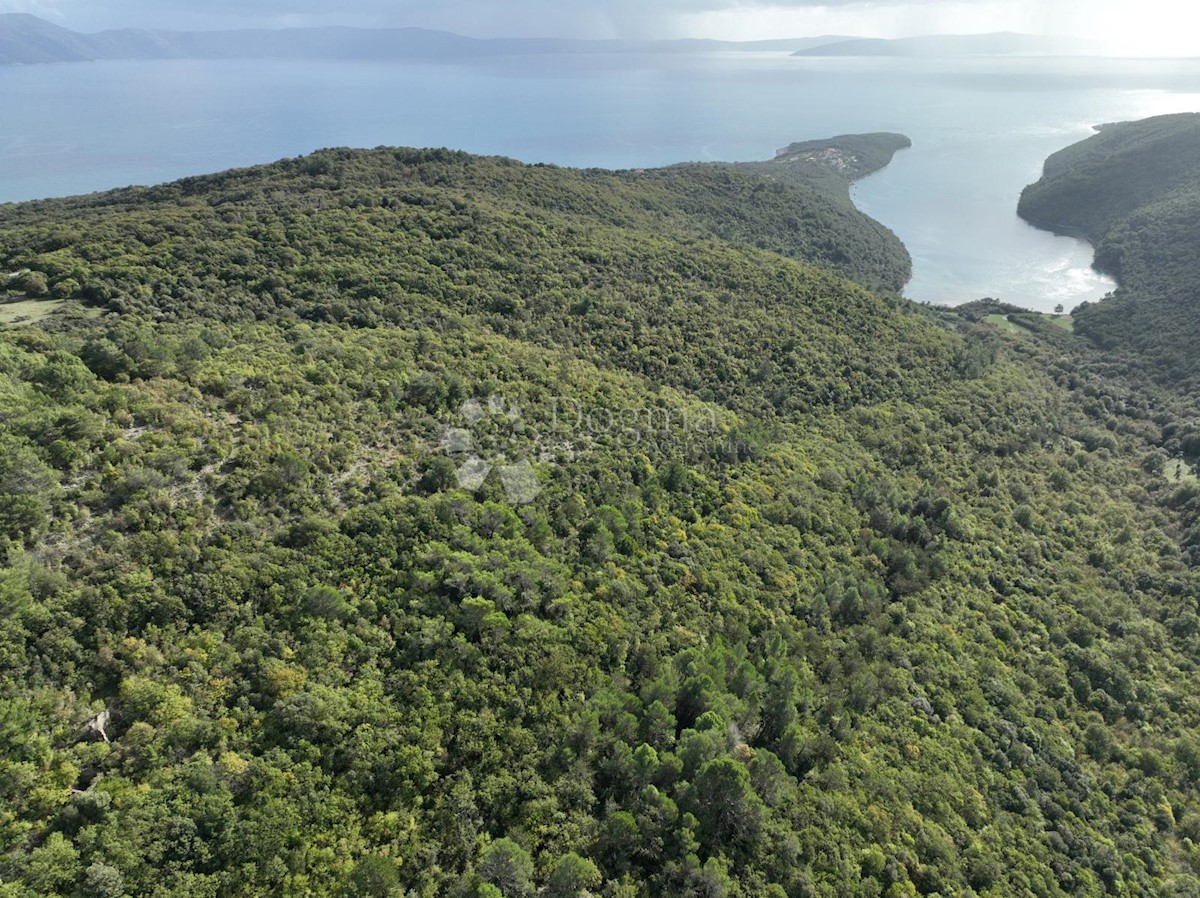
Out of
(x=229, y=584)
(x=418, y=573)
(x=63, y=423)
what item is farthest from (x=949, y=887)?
(x=63, y=423)

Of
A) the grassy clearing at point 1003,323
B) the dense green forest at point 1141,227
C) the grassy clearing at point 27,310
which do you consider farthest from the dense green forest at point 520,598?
the grassy clearing at point 1003,323

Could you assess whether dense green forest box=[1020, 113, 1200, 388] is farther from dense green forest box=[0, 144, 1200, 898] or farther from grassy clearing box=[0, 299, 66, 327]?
grassy clearing box=[0, 299, 66, 327]

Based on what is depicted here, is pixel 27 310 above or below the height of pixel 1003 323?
above

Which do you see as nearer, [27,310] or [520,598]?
[520,598]
